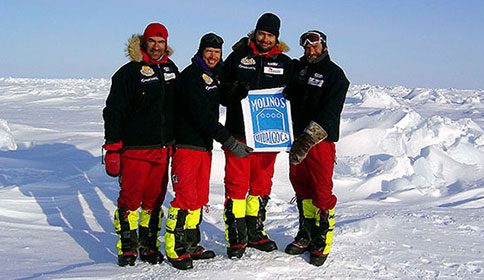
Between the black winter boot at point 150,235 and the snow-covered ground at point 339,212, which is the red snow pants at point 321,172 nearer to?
the snow-covered ground at point 339,212

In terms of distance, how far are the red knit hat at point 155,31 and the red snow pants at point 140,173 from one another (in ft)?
2.85

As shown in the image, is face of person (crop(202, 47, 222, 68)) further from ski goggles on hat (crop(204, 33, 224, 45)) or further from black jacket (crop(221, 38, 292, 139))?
black jacket (crop(221, 38, 292, 139))

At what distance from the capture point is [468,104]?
26844 millimetres

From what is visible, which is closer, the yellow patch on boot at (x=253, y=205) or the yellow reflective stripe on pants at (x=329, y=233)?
the yellow reflective stripe on pants at (x=329, y=233)

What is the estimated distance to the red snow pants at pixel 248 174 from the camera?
10.9ft

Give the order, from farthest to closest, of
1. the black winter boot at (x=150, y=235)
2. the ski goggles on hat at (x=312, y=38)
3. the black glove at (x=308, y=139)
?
the black winter boot at (x=150, y=235)
the ski goggles on hat at (x=312, y=38)
the black glove at (x=308, y=139)

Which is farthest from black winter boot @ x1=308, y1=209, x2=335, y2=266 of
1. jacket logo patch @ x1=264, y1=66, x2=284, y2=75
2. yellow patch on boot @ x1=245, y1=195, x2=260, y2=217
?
jacket logo patch @ x1=264, y1=66, x2=284, y2=75

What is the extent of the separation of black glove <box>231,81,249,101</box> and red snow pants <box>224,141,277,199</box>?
43 cm

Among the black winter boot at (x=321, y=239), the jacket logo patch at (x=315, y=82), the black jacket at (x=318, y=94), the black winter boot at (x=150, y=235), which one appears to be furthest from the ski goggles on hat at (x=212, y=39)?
the black winter boot at (x=321, y=239)

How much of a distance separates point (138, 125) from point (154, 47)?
0.61m

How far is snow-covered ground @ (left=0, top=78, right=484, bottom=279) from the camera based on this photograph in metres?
3.17

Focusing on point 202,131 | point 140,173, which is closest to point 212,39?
point 202,131

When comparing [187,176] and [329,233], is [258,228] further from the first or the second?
[187,176]

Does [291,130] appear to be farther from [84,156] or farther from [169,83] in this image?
[84,156]
